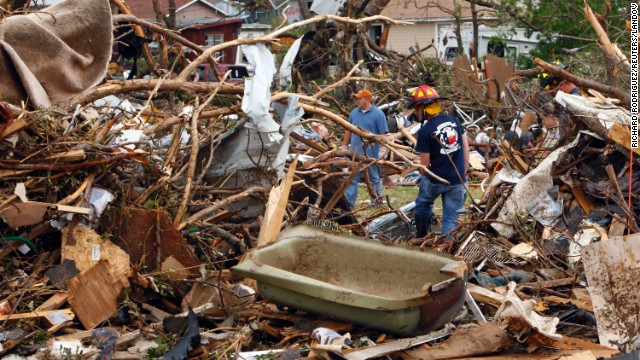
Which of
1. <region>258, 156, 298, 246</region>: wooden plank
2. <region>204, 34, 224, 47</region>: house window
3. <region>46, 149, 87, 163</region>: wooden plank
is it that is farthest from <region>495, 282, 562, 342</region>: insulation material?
<region>204, 34, 224, 47</region>: house window

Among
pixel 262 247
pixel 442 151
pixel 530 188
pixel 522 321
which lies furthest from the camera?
pixel 442 151

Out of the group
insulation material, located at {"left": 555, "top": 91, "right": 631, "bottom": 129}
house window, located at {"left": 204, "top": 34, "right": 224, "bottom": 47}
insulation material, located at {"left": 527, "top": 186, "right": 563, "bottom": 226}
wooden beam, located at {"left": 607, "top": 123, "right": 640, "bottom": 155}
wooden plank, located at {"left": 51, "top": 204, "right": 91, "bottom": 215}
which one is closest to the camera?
wooden plank, located at {"left": 51, "top": 204, "right": 91, "bottom": 215}

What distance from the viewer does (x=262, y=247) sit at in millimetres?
5539

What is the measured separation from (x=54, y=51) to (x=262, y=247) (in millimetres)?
2610

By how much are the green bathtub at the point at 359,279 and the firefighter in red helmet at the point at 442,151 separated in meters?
2.11

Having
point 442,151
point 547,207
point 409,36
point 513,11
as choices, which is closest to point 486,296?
point 547,207

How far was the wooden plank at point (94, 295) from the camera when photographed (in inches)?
209

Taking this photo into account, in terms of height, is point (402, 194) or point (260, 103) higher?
point (260, 103)

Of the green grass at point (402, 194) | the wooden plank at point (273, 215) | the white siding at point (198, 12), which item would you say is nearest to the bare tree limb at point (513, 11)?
the green grass at point (402, 194)

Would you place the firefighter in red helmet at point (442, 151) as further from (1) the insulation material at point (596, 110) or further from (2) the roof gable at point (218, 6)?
(2) the roof gable at point (218, 6)

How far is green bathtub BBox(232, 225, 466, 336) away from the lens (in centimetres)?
488

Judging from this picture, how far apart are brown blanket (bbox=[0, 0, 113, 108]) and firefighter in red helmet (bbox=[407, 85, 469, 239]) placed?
288 centimetres

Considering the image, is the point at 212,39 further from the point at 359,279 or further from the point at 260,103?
the point at 359,279

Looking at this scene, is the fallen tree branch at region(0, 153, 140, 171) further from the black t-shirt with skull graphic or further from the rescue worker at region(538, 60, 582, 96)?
the rescue worker at region(538, 60, 582, 96)
